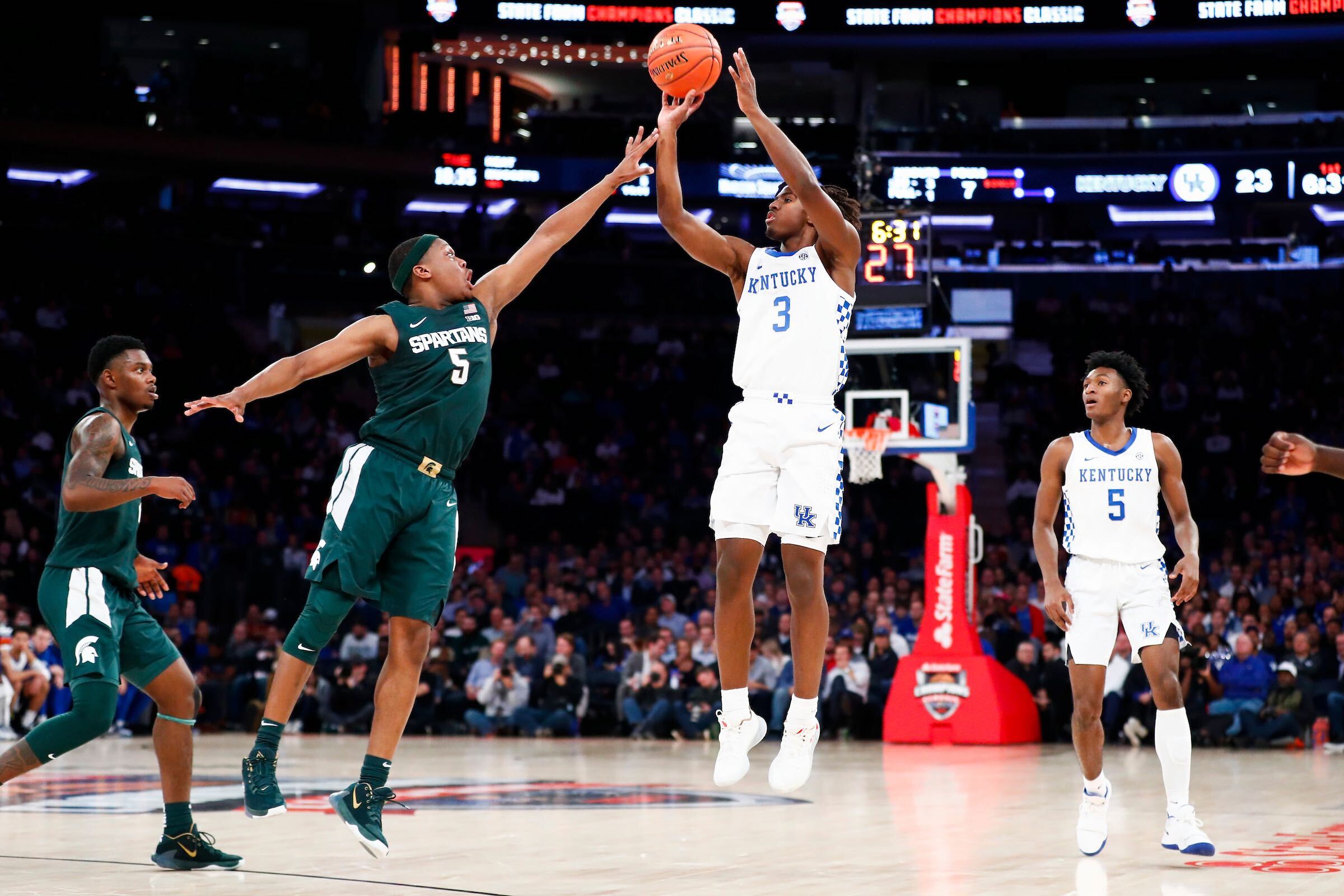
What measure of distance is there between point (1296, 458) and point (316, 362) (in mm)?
3405

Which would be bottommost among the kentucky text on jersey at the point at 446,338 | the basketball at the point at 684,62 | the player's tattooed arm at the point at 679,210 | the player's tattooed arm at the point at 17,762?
the player's tattooed arm at the point at 17,762

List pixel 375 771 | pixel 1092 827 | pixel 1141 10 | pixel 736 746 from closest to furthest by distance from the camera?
1. pixel 375 771
2. pixel 736 746
3. pixel 1092 827
4. pixel 1141 10

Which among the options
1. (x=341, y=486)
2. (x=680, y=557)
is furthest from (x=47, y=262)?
(x=341, y=486)

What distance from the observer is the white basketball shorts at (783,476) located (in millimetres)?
6617

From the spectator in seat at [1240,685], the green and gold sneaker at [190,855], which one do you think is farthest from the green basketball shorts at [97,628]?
the spectator in seat at [1240,685]

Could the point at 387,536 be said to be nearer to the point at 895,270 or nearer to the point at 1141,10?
the point at 895,270

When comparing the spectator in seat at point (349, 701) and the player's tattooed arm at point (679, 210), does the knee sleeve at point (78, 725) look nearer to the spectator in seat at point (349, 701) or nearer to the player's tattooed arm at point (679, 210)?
the player's tattooed arm at point (679, 210)

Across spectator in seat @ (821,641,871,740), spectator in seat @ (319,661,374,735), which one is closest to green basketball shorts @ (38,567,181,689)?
spectator in seat @ (821,641,871,740)

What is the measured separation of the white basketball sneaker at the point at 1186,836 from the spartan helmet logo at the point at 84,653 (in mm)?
4952

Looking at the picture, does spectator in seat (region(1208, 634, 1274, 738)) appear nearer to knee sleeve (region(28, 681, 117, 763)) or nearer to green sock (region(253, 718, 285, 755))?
green sock (region(253, 718, 285, 755))

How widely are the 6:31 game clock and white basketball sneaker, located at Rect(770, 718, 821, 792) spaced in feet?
32.1

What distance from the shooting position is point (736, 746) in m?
6.50

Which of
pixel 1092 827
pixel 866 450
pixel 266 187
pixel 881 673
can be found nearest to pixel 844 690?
pixel 881 673

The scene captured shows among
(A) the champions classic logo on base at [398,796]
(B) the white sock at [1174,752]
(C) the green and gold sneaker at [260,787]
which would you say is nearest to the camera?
(C) the green and gold sneaker at [260,787]
